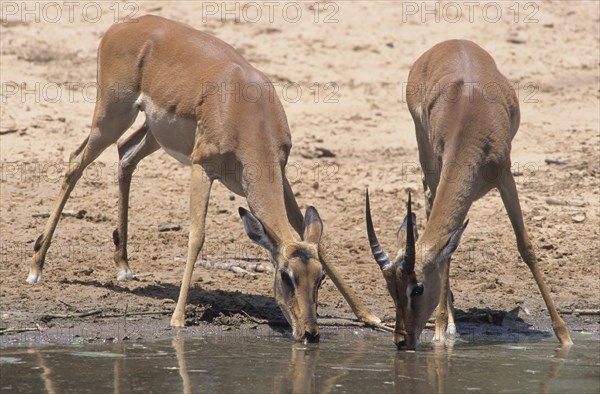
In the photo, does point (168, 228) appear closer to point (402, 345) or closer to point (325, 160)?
point (325, 160)

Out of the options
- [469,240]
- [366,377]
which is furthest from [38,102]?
[366,377]

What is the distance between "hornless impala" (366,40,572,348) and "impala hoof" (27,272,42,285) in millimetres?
3675

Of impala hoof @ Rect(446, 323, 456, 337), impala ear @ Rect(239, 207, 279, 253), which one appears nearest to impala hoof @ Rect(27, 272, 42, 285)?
impala ear @ Rect(239, 207, 279, 253)

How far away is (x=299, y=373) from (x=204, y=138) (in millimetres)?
2723

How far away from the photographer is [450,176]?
993cm

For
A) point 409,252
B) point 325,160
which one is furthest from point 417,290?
point 325,160

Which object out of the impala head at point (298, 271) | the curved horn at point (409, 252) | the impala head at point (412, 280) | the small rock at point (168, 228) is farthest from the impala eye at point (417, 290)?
the small rock at point (168, 228)

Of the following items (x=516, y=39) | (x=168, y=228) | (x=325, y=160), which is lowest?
(x=168, y=228)

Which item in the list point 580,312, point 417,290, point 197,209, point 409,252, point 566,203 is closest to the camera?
point 409,252

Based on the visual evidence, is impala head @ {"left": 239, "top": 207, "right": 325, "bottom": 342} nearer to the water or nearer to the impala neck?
the water

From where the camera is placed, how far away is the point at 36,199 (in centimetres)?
1362

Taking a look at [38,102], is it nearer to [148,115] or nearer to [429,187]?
[148,115]

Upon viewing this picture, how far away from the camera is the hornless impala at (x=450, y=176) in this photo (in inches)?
372

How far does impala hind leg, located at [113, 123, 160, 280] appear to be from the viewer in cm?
1187
